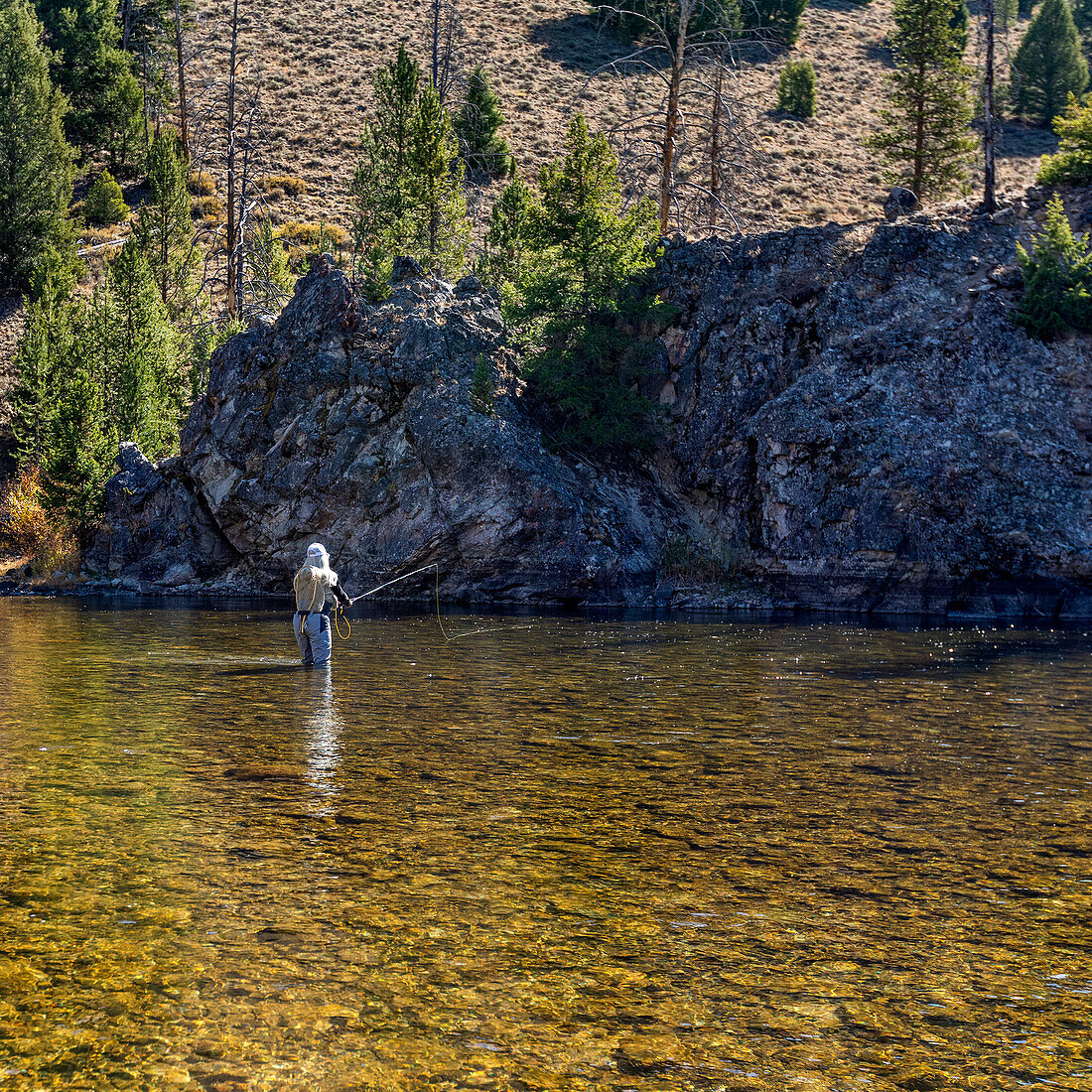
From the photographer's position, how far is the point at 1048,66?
7900 cm

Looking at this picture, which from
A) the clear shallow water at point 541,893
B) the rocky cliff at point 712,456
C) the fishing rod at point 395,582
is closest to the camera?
the clear shallow water at point 541,893

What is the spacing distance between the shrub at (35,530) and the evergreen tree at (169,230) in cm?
1221

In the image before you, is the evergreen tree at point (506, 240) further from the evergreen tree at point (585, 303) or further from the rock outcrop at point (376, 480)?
the evergreen tree at point (585, 303)

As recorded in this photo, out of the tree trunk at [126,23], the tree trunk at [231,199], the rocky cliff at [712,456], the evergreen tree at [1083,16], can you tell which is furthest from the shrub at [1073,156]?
the evergreen tree at [1083,16]

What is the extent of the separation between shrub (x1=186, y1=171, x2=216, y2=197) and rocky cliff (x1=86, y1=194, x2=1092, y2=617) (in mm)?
34442

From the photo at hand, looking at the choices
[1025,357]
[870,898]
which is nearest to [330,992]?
[870,898]

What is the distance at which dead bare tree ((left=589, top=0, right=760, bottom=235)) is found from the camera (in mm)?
38594

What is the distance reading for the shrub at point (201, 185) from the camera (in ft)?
221

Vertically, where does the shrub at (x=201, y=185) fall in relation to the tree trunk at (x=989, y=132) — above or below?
above

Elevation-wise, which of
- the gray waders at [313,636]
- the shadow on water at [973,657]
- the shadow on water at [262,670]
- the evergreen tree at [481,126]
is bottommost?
the shadow on water at [973,657]

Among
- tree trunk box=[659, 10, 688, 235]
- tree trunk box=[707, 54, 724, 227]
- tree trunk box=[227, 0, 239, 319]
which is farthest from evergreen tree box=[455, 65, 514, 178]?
tree trunk box=[659, 10, 688, 235]

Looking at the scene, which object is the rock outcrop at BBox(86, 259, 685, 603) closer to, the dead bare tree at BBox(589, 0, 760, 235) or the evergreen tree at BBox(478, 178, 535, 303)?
the evergreen tree at BBox(478, 178, 535, 303)

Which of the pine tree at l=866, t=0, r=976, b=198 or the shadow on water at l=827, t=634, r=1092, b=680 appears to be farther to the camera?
the pine tree at l=866, t=0, r=976, b=198

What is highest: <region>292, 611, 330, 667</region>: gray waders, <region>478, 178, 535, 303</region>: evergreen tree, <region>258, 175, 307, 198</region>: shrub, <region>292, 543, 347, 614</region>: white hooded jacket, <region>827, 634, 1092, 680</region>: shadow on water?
<region>258, 175, 307, 198</region>: shrub
